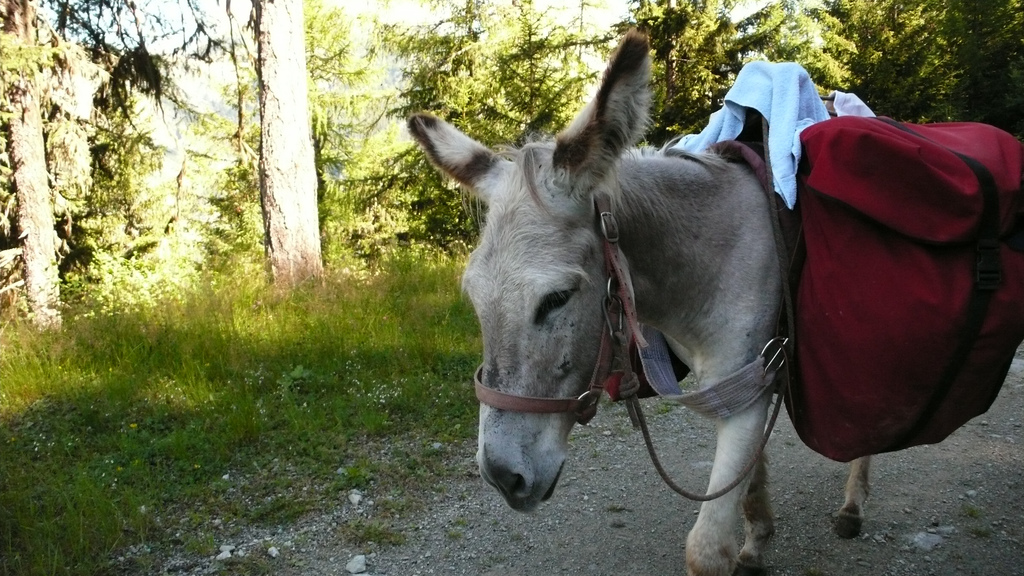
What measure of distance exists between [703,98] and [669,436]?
261 inches

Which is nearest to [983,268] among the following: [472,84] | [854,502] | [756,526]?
[756,526]

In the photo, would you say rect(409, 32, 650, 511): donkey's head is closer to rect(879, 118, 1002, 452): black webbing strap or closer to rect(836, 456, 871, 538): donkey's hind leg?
rect(879, 118, 1002, 452): black webbing strap

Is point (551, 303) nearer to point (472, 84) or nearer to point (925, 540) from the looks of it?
point (925, 540)

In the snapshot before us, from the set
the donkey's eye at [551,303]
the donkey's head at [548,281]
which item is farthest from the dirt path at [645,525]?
the donkey's eye at [551,303]

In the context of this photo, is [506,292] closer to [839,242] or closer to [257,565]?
[839,242]

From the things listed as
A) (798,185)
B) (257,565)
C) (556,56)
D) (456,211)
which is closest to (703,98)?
(556,56)

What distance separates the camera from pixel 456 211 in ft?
40.1

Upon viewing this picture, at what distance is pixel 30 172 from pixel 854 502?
9378 mm

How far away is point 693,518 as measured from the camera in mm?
3572

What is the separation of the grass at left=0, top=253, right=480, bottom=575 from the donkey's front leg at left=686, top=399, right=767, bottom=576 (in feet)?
7.31

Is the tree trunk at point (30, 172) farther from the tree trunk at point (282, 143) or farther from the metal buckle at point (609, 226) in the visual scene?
the metal buckle at point (609, 226)

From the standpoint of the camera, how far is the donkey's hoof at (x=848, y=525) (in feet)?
11.0

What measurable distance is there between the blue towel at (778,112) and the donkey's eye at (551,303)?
921 mm

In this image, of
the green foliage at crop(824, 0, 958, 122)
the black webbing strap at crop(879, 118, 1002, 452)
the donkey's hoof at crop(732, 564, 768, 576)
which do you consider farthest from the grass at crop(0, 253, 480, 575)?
the green foliage at crop(824, 0, 958, 122)
